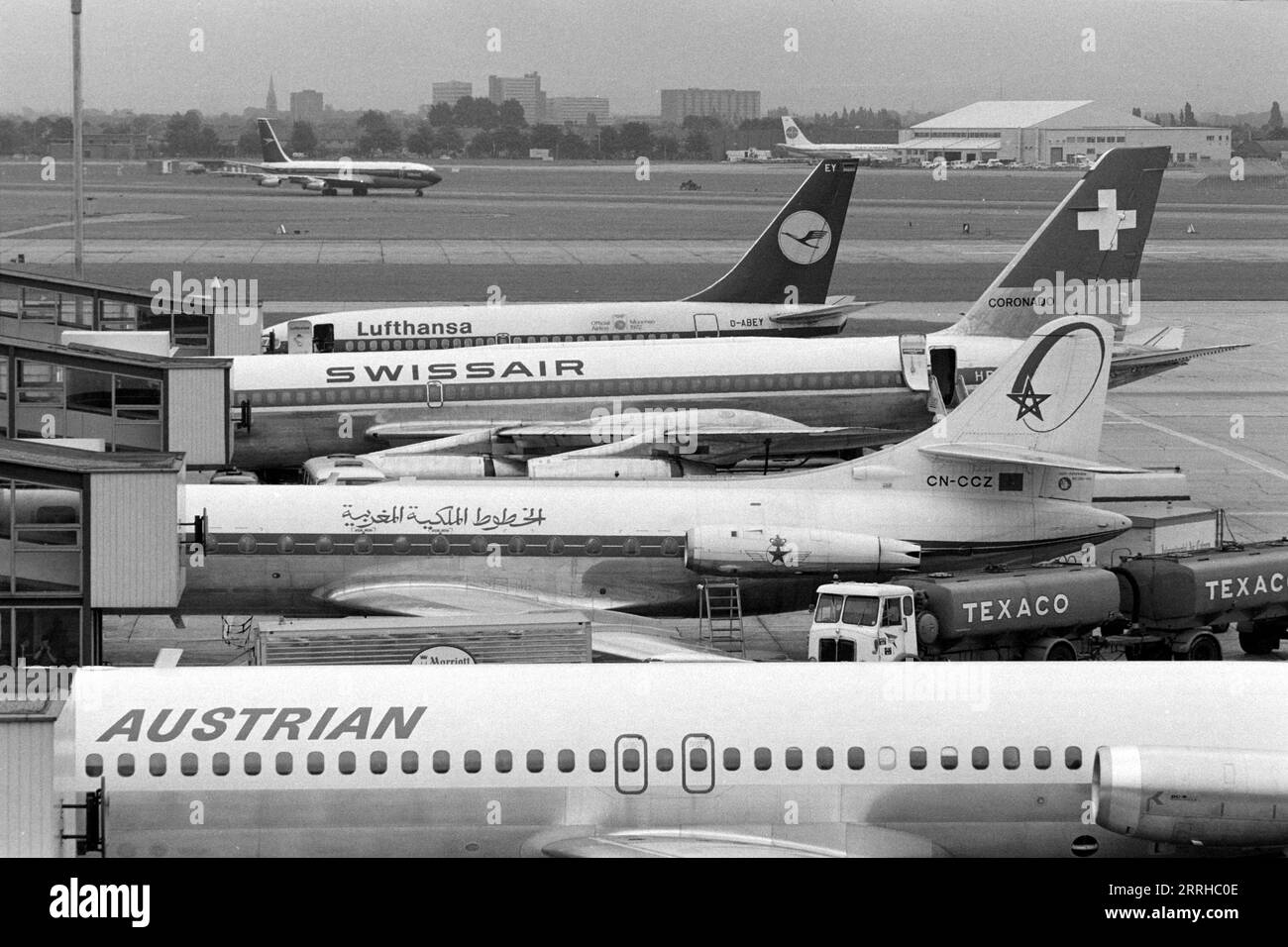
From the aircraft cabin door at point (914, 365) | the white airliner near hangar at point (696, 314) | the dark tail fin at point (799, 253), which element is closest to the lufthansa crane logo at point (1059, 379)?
the aircraft cabin door at point (914, 365)

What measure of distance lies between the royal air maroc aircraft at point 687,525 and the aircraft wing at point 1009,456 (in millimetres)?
49

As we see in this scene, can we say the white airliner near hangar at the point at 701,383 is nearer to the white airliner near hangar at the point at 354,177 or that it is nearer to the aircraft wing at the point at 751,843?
the aircraft wing at the point at 751,843

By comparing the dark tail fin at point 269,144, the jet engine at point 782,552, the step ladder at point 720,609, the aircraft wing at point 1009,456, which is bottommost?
the step ladder at point 720,609

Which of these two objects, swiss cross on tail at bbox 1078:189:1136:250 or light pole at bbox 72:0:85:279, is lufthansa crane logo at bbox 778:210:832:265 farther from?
light pole at bbox 72:0:85:279

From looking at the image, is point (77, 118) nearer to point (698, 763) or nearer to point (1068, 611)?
point (1068, 611)

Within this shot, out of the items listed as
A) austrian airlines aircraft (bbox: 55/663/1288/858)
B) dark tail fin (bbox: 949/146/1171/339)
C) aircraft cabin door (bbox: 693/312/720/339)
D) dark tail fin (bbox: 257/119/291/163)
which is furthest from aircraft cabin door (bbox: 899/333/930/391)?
dark tail fin (bbox: 257/119/291/163)

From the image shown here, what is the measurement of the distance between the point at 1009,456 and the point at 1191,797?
1469 cm

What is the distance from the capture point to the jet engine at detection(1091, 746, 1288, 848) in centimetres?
1736

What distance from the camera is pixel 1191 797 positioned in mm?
17438

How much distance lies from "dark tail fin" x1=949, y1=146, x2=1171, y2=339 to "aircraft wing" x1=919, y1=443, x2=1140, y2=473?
50.8 feet

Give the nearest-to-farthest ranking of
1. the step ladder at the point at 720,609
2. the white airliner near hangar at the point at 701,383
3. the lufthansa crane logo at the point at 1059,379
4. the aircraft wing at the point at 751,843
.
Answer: the aircraft wing at the point at 751,843
the step ladder at the point at 720,609
the lufthansa crane logo at the point at 1059,379
the white airliner near hangar at the point at 701,383

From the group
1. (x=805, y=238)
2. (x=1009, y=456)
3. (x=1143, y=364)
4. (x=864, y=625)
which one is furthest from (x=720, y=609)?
(x=805, y=238)

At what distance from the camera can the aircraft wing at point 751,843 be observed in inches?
706
